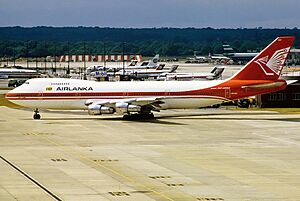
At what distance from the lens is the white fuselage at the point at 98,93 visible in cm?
7938

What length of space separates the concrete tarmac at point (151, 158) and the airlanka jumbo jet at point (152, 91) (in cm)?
164

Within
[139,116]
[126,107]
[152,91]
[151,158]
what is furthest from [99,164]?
[152,91]

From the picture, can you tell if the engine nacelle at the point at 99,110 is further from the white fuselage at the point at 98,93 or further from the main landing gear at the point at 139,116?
the main landing gear at the point at 139,116

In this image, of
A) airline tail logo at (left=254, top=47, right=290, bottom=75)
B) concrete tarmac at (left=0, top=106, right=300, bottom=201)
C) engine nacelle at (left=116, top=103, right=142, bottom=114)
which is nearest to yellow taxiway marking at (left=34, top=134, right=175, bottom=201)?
concrete tarmac at (left=0, top=106, right=300, bottom=201)

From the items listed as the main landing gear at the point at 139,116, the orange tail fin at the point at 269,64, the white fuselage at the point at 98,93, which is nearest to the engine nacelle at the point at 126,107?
the white fuselage at the point at 98,93

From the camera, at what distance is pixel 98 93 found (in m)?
79.2

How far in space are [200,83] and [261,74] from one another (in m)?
5.86

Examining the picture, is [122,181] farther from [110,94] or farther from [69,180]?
[110,94]

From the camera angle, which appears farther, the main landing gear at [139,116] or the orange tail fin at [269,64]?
the orange tail fin at [269,64]

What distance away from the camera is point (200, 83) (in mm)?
80375

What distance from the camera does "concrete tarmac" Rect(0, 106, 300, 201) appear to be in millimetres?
41062

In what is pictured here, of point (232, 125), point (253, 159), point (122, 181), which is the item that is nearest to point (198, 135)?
point (232, 125)

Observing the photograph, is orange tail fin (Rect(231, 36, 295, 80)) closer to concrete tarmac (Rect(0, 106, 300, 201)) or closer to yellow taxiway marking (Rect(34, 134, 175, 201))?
concrete tarmac (Rect(0, 106, 300, 201))

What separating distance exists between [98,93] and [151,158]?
89.2 feet
